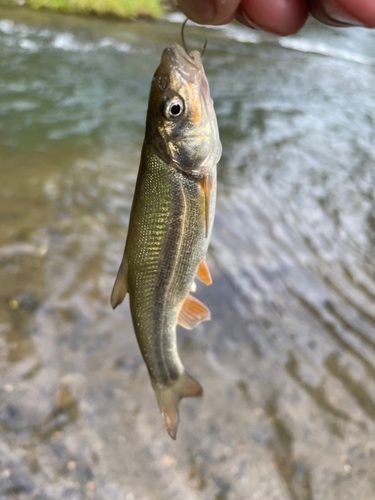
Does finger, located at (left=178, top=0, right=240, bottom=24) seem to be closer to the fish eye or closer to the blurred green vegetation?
the fish eye

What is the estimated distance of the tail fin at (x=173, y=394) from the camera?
6.53ft

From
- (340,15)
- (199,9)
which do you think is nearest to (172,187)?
(199,9)

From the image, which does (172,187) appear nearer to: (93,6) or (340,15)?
(340,15)

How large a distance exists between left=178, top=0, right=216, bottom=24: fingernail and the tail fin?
168 centimetres

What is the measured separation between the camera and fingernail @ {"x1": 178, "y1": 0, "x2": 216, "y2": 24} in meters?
1.37

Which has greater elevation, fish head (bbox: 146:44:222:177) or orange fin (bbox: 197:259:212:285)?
fish head (bbox: 146:44:222:177)

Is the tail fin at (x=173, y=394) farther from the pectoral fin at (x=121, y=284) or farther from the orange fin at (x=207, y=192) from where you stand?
the orange fin at (x=207, y=192)

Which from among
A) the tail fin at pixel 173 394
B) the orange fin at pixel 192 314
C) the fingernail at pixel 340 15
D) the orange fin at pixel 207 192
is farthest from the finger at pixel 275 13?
the tail fin at pixel 173 394

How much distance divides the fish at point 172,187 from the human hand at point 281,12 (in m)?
0.18

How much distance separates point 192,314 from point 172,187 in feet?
2.28

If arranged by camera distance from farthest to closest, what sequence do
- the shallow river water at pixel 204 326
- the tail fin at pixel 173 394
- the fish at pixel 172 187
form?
the shallow river water at pixel 204 326 → the tail fin at pixel 173 394 → the fish at pixel 172 187

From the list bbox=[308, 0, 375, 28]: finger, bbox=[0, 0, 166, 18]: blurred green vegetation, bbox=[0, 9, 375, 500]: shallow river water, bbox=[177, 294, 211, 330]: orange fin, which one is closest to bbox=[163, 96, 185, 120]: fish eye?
bbox=[308, 0, 375, 28]: finger

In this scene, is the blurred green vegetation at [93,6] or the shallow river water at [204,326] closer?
the shallow river water at [204,326]

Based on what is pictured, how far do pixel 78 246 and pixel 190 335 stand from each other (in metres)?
1.69
